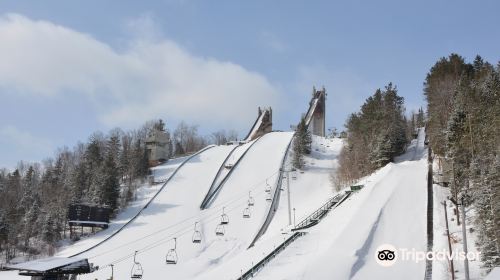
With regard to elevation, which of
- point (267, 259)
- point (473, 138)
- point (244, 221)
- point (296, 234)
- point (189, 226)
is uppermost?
point (473, 138)

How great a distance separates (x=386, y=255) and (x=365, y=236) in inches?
88.7

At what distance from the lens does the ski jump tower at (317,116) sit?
9619cm

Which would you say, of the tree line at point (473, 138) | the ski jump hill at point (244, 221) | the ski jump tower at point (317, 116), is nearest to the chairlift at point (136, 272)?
the ski jump hill at point (244, 221)

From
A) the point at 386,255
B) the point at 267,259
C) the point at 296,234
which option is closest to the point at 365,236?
the point at 386,255

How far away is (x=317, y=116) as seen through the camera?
322 ft

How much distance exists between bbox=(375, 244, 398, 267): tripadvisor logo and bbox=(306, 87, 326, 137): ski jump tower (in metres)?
67.6

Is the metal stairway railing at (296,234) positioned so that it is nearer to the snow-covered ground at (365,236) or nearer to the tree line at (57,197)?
the snow-covered ground at (365,236)

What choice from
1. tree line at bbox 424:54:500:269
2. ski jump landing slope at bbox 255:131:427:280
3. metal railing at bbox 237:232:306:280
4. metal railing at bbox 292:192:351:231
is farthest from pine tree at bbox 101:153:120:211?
tree line at bbox 424:54:500:269

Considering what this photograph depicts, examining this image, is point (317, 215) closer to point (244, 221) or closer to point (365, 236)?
point (244, 221)

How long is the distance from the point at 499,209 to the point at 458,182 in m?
12.1

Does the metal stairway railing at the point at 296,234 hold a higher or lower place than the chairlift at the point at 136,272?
higher

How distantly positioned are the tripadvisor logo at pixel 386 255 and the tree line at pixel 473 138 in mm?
4462

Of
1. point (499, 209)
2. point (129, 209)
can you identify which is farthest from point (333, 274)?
point (129, 209)

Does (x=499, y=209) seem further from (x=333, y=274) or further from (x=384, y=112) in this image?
(x=384, y=112)
